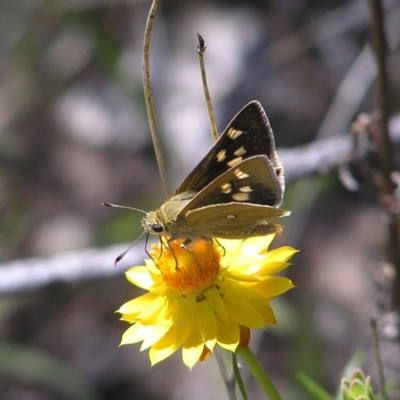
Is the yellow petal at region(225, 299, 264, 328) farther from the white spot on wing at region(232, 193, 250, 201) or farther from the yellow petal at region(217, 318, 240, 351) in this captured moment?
the white spot on wing at region(232, 193, 250, 201)

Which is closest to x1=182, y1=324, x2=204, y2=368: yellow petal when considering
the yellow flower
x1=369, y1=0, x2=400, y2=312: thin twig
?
the yellow flower

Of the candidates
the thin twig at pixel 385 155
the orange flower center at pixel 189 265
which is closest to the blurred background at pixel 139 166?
the thin twig at pixel 385 155

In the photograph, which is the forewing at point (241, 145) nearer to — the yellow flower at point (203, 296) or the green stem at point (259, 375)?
the yellow flower at point (203, 296)

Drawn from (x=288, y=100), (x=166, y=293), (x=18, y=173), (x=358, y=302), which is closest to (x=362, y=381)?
(x=166, y=293)

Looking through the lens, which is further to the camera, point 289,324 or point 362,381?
point 289,324

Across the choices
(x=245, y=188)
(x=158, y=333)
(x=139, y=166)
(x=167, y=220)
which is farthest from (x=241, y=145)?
(x=139, y=166)

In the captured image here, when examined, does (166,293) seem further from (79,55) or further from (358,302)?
(79,55)
